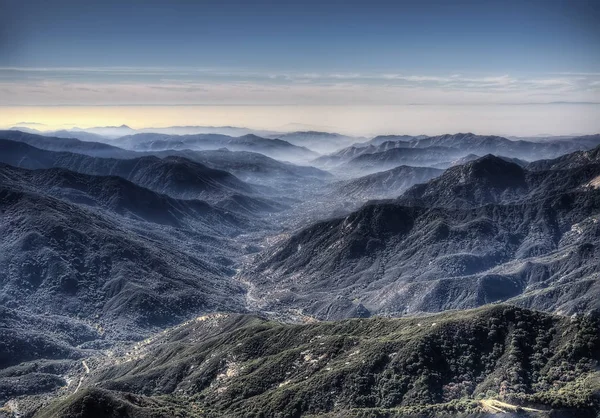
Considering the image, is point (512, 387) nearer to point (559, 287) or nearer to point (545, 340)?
point (545, 340)

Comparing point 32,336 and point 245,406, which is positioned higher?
point 245,406

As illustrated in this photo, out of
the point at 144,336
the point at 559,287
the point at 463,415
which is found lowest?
the point at 144,336

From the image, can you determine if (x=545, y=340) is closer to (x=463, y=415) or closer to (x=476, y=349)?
(x=476, y=349)

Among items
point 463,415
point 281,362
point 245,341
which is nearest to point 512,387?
point 463,415

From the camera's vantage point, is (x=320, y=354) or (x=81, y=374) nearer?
(x=320, y=354)

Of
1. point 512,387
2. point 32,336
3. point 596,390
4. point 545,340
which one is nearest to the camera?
point 596,390

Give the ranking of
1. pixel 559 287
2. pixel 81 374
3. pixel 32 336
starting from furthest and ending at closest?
pixel 559 287 → pixel 32 336 → pixel 81 374
